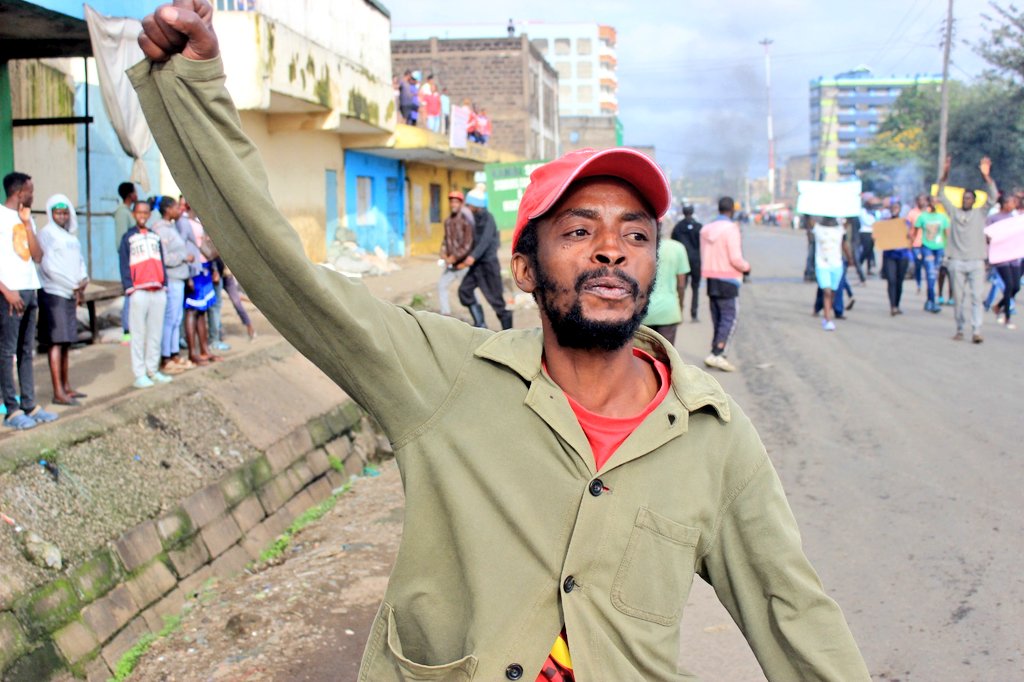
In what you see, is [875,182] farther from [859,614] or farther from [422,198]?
[859,614]

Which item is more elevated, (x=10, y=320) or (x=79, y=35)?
(x=79, y=35)

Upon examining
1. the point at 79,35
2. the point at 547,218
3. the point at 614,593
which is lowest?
the point at 614,593

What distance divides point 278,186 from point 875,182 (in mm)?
51935

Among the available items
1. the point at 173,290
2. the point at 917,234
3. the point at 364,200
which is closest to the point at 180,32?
the point at 173,290

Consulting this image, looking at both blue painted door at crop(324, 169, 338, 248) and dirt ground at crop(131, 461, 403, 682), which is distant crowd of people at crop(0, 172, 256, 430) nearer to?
dirt ground at crop(131, 461, 403, 682)

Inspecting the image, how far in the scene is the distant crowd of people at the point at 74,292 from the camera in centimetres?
644

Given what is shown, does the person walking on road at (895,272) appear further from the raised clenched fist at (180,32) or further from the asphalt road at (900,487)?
the raised clenched fist at (180,32)

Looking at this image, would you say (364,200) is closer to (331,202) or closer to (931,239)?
(331,202)

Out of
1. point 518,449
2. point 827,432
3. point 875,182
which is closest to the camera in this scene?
point 518,449

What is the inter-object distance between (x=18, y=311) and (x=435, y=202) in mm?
26449

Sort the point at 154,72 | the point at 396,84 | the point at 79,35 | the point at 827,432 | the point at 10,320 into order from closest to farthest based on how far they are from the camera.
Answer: the point at 154,72
the point at 10,320
the point at 827,432
the point at 79,35
the point at 396,84

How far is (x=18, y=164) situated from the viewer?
10.8m

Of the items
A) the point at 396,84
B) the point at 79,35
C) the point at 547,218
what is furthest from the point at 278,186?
the point at 547,218

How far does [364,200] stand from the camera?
25.1m
